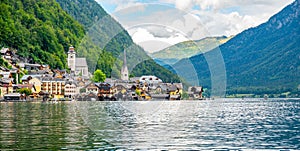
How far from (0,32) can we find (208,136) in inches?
5282

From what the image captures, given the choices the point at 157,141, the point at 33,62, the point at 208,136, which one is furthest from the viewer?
the point at 33,62

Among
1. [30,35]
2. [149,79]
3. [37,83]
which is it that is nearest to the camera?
[37,83]

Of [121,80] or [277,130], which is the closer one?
[277,130]

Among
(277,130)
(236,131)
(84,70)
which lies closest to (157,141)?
(236,131)

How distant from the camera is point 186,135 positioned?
1273 inches

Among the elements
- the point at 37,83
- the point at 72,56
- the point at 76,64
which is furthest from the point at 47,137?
the point at 72,56

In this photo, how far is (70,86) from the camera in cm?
14738

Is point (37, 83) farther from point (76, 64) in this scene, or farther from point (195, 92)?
point (76, 64)

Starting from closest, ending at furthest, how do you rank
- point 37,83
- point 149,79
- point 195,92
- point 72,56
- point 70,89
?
point 37,83 < point 195,92 < point 70,89 < point 149,79 < point 72,56

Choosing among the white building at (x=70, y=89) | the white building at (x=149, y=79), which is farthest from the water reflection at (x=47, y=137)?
the white building at (x=149, y=79)

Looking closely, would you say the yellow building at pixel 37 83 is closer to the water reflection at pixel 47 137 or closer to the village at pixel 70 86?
the village at pixel 70 86

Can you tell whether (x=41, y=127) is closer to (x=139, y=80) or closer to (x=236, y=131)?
(x=236, y=131)

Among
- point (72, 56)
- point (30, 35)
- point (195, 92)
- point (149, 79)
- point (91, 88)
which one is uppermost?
point (30, 35)

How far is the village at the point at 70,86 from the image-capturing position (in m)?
132
